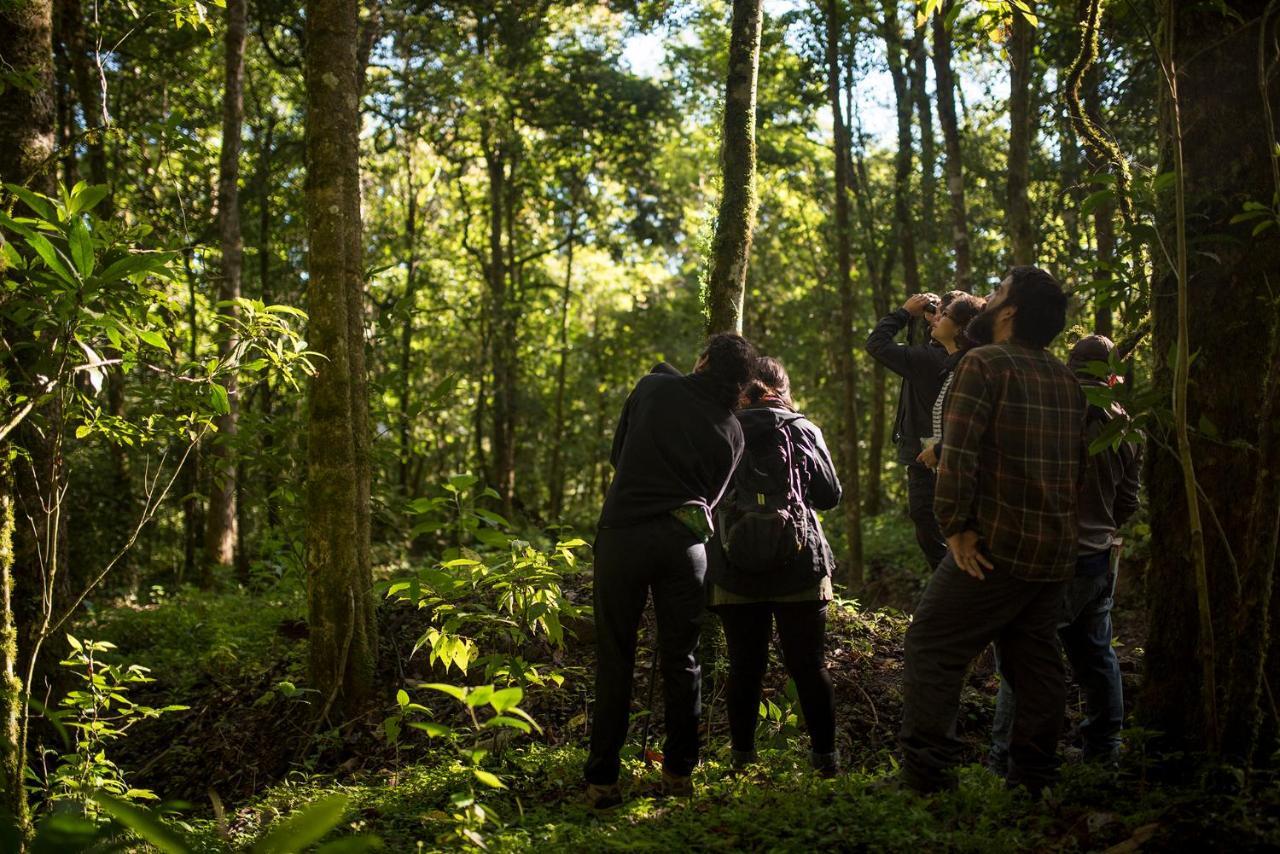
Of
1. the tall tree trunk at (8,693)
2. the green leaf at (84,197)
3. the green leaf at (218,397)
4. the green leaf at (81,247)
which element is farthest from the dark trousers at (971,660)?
the green leaf at (84,197)

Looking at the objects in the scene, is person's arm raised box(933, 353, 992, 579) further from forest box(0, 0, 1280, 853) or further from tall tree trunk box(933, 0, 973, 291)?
tall tree trunk box(933, 0, 973, 291)

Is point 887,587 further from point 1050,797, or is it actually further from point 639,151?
point 639,151

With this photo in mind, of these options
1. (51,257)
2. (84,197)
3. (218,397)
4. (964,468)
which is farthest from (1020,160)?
(51,257)

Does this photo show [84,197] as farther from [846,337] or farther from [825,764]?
[846,337]

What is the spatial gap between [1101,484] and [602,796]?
278cm

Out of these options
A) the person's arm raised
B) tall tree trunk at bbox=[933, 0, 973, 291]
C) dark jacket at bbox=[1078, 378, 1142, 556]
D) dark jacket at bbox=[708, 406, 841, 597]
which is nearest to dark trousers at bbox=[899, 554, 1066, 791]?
the person's arm raised

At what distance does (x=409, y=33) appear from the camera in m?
16.9

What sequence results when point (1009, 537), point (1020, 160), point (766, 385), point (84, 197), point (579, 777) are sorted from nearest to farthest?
point (84, 197)
point (1009, 537)
point (579, 777)
point (766, 385)
point (1020, 160)

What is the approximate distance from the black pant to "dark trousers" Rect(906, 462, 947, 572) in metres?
1.49

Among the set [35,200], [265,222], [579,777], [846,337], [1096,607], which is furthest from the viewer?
[265,222]

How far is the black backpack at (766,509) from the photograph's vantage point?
4.56m

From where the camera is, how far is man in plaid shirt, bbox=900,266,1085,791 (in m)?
3.89

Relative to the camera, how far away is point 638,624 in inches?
174

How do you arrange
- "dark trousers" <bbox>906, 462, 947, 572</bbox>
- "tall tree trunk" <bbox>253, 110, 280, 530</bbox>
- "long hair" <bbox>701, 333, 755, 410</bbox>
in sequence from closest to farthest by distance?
"long hair" <bbox>701, 333, 755, 410</bbox> → "dark trousers" <bbox>906, 462, 947, 572</bbox> → "tall tree trunk" <bbox>253, 110, 280, 530</bbox>
